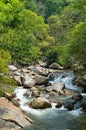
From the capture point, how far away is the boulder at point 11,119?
14.5 m

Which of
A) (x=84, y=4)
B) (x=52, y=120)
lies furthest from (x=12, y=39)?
(x=84, y=4)

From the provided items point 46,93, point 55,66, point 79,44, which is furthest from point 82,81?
point 55,66

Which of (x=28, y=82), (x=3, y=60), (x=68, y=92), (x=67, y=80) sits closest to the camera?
(x=3, y=60)

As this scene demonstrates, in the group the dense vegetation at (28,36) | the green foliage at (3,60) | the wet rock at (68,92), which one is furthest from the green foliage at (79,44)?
the green foliage at (3,60)

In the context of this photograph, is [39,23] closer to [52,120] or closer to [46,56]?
[46,56]

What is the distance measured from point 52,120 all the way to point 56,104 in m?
3.59

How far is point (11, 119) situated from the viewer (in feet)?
49.8

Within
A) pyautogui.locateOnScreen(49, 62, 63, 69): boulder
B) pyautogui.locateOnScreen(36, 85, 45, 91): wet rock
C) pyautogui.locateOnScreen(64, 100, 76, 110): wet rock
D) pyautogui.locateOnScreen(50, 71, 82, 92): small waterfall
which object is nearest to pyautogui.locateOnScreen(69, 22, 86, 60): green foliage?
pyautogui.locateOnScreen(64, 100, 76, 110): wet rock

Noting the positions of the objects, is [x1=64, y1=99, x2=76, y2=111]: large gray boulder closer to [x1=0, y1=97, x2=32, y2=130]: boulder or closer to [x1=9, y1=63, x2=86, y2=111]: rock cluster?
[x1=9, y1=63, x2=86, y2=111]: rock cluster

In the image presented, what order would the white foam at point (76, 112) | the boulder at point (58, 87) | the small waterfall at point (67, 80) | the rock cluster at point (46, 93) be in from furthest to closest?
the small waterfall at point (67, 80) < the boulder at point (58, 87) < the rock cluster at point (46, 93) < the white foam at point (76, 112)

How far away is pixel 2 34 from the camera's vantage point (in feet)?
51.3

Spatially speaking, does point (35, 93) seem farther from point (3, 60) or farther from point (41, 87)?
point (3, 60)

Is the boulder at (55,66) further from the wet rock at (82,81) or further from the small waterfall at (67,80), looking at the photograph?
the wet rock at (82,81)

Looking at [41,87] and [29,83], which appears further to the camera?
[29,83]
